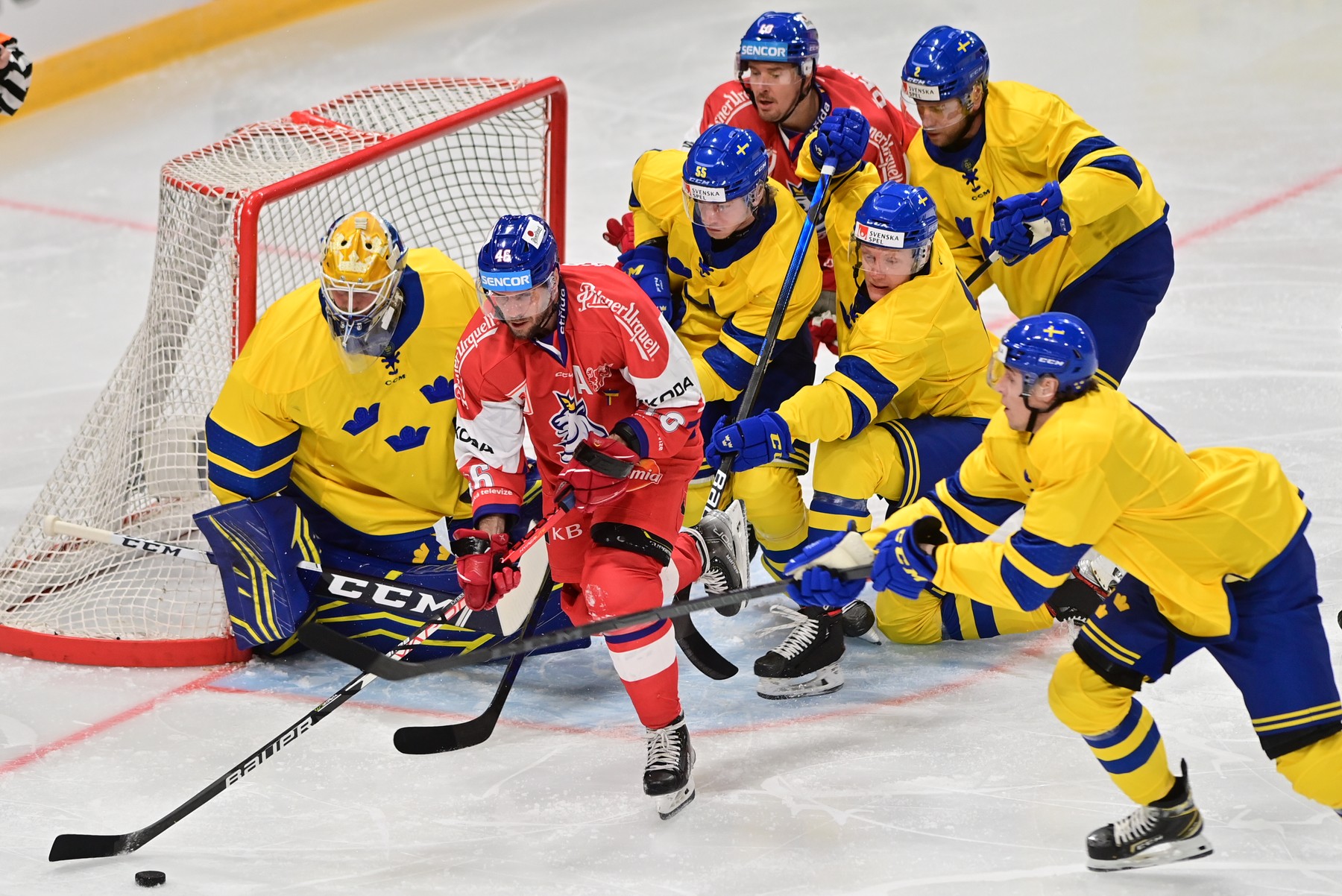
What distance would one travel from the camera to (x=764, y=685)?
3535 mm

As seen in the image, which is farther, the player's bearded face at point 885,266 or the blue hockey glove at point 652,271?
the blue hockey glove at point 652,271

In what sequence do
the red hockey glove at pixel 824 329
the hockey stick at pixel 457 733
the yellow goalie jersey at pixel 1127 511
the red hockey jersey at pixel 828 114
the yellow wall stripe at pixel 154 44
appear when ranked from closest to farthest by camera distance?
1. the yellow goalie jersey at pixel 1127 511
2. the hockey stick at pixel 457 733
3. the red hockey jersey at pixel 828 114
4. the red hockey glove at pixel 824 329
5. the yellow wall stripe at pixel 154 44

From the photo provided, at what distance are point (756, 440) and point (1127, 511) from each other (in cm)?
90

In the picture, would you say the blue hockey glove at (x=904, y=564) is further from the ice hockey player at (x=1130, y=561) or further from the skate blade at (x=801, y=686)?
the skate blade at (x=801, y=686)

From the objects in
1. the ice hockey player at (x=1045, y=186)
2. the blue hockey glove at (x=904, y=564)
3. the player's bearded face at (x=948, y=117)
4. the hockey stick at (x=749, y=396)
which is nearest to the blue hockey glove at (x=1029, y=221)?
the ice hockey player at (x=1045, y=186)

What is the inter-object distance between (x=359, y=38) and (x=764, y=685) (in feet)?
15.2

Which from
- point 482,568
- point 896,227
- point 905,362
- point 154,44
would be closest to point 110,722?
point 482,568

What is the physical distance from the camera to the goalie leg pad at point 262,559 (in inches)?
135

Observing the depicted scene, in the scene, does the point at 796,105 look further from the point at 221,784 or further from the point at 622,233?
the point at 221,784

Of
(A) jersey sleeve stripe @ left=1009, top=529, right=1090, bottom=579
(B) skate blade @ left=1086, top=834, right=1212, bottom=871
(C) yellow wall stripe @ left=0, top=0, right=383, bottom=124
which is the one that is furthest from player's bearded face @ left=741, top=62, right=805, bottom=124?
(C) yellow wall stripe @ left=0, top=0, right=383, bottom=124

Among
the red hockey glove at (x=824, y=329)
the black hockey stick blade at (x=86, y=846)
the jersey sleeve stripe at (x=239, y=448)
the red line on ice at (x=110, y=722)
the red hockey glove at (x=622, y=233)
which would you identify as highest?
the red hockey glove at (x=622, y=233)

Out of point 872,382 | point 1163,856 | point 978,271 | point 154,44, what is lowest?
point 1163,856

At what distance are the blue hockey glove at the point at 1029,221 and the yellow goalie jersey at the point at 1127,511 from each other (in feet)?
3.13

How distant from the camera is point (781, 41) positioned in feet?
12.5
